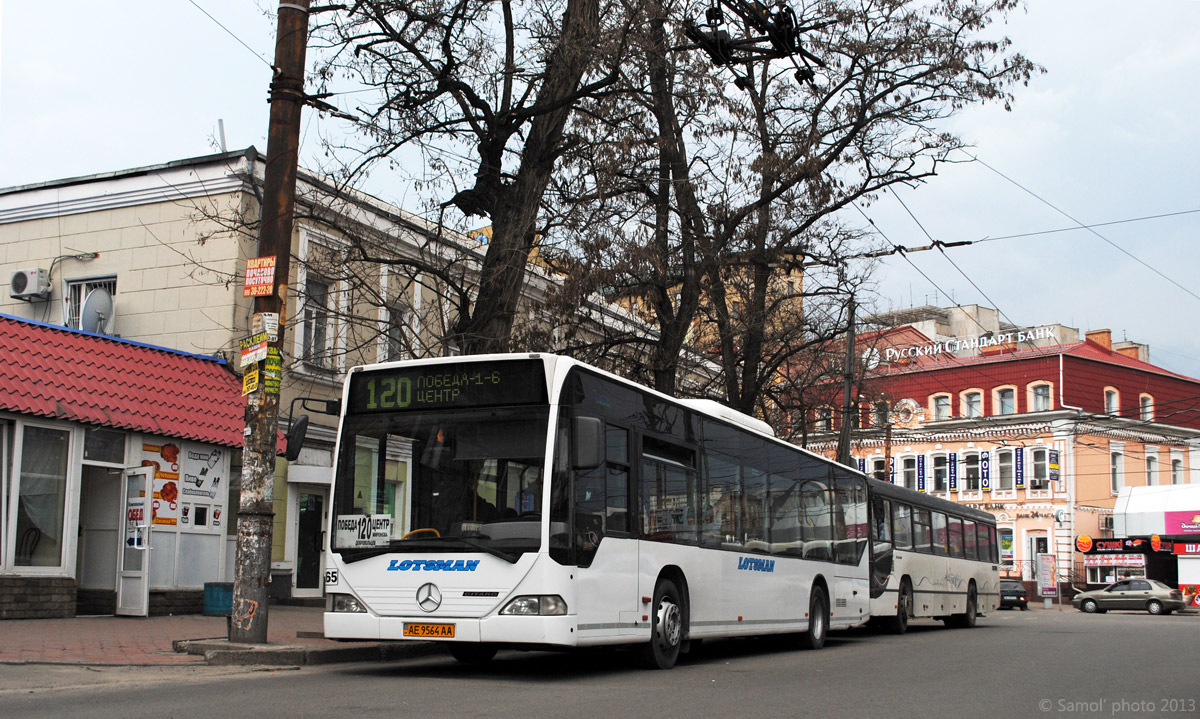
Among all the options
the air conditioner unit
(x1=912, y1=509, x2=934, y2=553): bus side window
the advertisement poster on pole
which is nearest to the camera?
the air conditioner unit

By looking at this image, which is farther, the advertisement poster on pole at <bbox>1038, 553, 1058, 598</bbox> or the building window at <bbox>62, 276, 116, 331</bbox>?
the advertisement poster on pole at <bbox>1038, 553, 1058, 598</bbox>

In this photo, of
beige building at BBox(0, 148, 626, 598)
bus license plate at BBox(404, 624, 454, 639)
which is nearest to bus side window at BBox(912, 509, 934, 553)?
beige building at BBox(0, 148, 626, 598)

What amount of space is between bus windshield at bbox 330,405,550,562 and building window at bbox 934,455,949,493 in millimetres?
54671

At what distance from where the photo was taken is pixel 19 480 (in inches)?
647

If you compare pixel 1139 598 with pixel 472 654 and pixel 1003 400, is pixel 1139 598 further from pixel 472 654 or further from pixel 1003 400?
pixel 472 654

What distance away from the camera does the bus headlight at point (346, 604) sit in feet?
35.5

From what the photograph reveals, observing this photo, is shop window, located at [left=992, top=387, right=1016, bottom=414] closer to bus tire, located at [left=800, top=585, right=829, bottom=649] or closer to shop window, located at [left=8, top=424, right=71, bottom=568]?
bus tire, located at [left=800, top=585, right=829, bottom=649]

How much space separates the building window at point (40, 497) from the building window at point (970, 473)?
51.0 m

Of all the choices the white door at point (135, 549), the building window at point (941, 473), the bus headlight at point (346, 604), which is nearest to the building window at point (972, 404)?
the building window at point (941, 473)

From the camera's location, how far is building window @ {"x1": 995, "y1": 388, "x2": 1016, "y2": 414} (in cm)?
5934

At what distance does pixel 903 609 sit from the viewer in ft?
74.8

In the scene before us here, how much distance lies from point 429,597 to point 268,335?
3696mm

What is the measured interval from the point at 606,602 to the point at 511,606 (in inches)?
41.6

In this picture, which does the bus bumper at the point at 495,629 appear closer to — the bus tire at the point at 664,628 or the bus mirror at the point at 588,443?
the bus mirror at the point at 588,443
